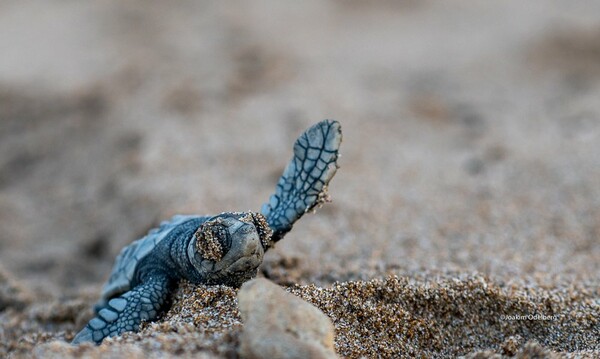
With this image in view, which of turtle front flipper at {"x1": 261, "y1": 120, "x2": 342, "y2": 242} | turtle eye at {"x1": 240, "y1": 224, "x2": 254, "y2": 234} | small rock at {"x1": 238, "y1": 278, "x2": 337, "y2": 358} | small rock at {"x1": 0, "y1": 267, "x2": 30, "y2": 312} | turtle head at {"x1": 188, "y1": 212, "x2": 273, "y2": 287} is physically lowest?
small rock at {"x1": 0, "y1": 267, "x2": 30, "y2": 312}

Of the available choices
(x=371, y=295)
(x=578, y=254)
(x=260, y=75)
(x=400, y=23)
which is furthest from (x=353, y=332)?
(x=400, y=23)

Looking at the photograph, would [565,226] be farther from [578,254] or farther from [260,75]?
[260,75]

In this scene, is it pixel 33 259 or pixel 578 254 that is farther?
pixel 33 259

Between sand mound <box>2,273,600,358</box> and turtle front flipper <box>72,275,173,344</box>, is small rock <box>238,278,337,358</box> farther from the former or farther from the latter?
turtle front flipper <box>72,275,173,344</box>

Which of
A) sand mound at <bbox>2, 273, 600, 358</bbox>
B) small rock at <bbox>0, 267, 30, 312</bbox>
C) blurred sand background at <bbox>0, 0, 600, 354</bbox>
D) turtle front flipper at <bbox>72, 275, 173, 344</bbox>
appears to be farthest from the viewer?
blurred sand background at <bbox>0, 0, 600, 354</bbox>

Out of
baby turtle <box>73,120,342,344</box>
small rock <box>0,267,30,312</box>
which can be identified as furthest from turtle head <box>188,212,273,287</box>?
small rock <box>0,267,30,312</box>

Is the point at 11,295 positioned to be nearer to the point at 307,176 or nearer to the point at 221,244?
the point at 221,244
